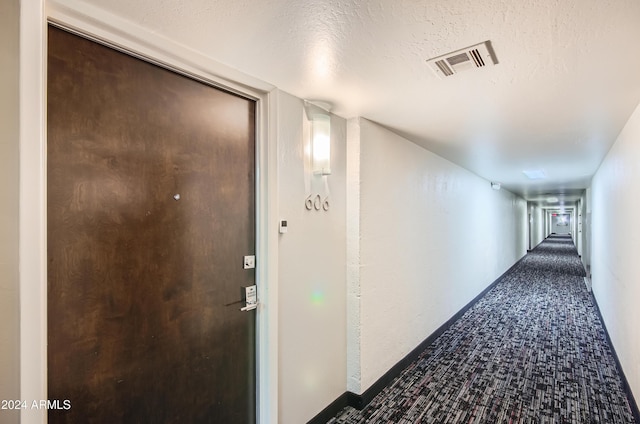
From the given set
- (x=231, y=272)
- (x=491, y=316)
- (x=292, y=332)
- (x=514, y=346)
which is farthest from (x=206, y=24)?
(x=491, y=316)

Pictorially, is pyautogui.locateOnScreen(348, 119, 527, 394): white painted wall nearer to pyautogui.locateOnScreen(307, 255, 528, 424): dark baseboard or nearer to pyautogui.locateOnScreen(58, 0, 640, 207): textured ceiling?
pyautogui.locateOnScreen(307, 255, 528, 424): dark baseboard

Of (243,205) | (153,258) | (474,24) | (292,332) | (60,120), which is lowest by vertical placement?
(292,332)

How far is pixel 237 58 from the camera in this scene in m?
1.53

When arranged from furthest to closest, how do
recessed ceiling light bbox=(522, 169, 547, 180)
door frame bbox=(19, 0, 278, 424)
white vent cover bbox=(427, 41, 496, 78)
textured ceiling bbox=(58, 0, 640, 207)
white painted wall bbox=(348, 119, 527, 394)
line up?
recessed ceiling light bbox=(522, 169, 547, 180) < white painted wall bbox=(348, 119, 527, 394) < white vent cover bbox=(427, 41, 496, 78) < textured ceiling bbox=(58, 0, 640, 207) < door frame bbox=(19, 0, 278, 424)

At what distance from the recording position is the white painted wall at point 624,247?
88.4 inches

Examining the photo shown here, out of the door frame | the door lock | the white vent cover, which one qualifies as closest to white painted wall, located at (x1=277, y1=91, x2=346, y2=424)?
the door lock

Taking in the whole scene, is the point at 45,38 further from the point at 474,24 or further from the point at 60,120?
the point at 474,24

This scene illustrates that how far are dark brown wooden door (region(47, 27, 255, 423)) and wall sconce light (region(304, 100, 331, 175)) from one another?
0.47m

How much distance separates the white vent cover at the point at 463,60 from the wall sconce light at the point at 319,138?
768 millimetres

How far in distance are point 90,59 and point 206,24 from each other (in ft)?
1.55

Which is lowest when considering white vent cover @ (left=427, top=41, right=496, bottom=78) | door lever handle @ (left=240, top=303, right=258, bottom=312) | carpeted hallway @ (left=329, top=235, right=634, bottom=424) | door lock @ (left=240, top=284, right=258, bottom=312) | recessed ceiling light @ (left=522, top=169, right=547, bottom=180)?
carpeted hallway @ (left=329, top=235, right=634, bottom=424)

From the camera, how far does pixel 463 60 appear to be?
151 cm

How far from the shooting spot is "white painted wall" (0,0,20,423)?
1006 millimetres

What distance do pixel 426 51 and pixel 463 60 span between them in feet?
0.74
